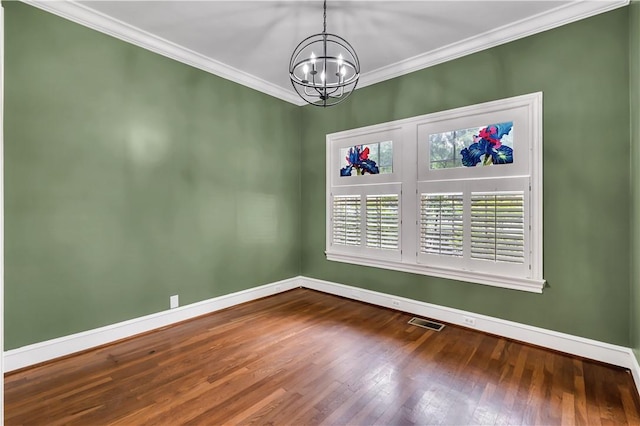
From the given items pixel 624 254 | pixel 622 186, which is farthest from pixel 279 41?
pixel 624 254

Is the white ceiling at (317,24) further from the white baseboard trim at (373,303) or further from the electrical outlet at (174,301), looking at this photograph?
the white baseboard trim at (373,303)

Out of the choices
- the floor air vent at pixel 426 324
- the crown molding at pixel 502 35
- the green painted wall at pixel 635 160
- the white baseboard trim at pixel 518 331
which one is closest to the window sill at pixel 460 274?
the white baseboard trim at pixel 518 331

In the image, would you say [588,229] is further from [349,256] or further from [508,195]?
[349,256]

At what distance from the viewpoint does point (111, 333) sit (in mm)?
3045

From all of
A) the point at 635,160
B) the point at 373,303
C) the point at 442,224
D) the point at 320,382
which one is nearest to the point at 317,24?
the point at 442,224

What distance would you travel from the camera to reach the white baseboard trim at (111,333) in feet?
8.47

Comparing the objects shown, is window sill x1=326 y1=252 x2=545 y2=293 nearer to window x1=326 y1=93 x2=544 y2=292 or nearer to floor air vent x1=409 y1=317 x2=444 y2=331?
window x1=326 y1=93 x2=544 y2=292

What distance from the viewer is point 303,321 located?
143 inches

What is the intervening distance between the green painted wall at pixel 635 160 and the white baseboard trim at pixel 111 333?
386 centimetres

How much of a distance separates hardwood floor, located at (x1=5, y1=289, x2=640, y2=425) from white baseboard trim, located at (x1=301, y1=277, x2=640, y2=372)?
0.10m

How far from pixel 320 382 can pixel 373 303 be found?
189 centimetres

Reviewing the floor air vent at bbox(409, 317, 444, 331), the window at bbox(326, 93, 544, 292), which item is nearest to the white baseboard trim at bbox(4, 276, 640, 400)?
the floor air vent at bbox(409, 317, 444, 331)

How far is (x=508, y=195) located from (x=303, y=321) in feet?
8.36

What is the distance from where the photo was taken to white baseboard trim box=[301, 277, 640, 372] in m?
2.63
